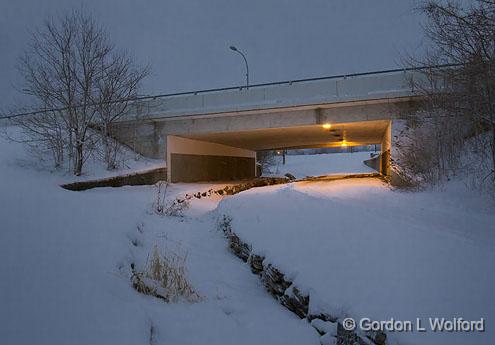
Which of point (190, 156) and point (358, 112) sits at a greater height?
point (358, 112)

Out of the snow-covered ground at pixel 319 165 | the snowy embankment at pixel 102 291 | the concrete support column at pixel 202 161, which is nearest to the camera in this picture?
the snowy embankment at pixel 102 291

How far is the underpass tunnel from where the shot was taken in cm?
1841

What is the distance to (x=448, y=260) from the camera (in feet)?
15.5

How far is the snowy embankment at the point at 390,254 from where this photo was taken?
379cm

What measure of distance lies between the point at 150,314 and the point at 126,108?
16.0 meters

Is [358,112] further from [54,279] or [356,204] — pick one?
[54,279]

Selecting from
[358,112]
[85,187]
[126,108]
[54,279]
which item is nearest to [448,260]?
[54,279]

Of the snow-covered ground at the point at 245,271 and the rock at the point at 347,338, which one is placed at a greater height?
the snow-covered ground at the point at 245,271

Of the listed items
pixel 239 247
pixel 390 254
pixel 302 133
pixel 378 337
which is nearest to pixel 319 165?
pixel 302 133

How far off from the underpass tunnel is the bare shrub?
12.2 meters

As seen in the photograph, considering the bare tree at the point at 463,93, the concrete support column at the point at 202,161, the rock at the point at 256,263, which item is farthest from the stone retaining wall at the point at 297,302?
the concrete support column at the point at 202,161

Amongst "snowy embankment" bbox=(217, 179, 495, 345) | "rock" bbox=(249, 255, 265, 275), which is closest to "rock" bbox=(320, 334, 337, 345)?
"snowy embankment" bbox=(217, 179, 495, 345)

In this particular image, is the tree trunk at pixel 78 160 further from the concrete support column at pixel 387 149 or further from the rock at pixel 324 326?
the rock at pixel 324 326

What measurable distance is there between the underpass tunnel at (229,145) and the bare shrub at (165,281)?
40.1ft
